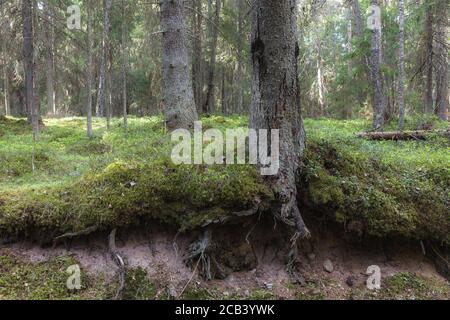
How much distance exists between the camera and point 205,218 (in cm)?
531

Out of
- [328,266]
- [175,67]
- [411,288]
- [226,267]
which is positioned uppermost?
[175,67]

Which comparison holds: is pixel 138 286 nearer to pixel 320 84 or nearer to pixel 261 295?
pixel 261 295

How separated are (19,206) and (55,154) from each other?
3.93 m

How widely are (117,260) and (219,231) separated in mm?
1479

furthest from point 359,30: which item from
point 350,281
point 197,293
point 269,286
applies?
point 197,293

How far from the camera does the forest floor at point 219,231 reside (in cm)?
504

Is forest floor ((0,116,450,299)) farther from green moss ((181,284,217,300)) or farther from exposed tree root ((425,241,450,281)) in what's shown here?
exposed tree root ((425,241,450,281))

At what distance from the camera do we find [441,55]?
1420cm

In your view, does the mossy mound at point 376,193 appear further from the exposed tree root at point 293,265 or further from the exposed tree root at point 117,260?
the exposed tree root at point 117,260

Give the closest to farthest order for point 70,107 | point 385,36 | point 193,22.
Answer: point 193,22
point 385,36
point 70,107

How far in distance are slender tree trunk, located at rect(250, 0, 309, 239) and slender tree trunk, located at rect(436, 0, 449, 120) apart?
36.2ft

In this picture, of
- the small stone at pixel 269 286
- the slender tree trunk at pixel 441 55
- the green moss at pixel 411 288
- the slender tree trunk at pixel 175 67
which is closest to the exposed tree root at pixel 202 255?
the small stone at pixel 269 286
